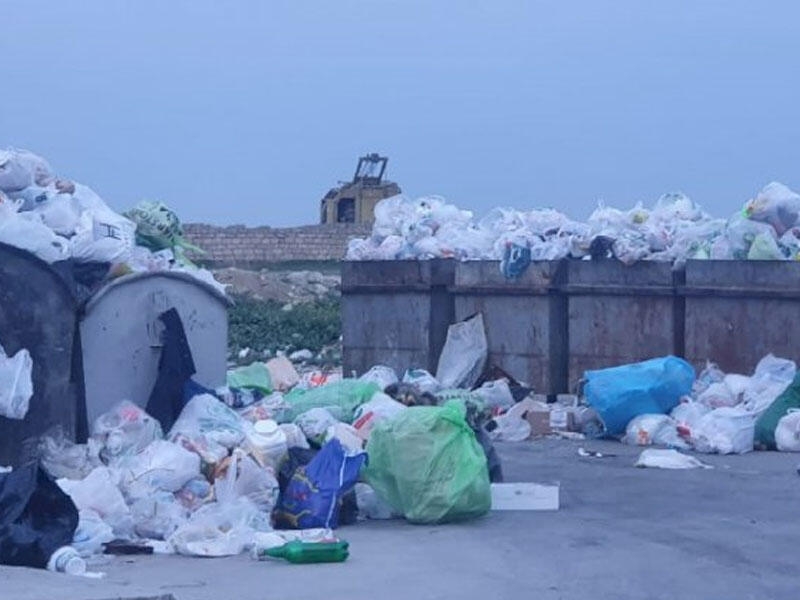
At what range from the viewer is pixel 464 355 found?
17.2 meters

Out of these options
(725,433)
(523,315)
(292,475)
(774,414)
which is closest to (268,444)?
(292,475)

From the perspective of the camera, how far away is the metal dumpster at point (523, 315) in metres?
16.6

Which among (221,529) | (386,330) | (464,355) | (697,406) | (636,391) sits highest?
(386,330)

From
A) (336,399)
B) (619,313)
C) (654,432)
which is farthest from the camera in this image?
(619,313)

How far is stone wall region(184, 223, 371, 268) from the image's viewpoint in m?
52.8

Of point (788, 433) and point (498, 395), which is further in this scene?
point (498, 395)

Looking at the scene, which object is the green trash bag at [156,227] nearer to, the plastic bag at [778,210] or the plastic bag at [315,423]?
the plastic bag at [315,423]

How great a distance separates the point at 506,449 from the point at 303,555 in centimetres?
574

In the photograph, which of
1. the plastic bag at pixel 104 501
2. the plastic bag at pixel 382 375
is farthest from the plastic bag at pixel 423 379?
the plastic bag at pixel 104 501

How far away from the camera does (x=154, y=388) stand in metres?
10.8

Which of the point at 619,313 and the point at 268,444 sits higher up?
the point at 619,313

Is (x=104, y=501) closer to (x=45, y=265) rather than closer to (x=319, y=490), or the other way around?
(x=319, y=490)

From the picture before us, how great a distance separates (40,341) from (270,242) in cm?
4501

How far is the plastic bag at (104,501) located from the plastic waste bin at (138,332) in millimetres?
1438
